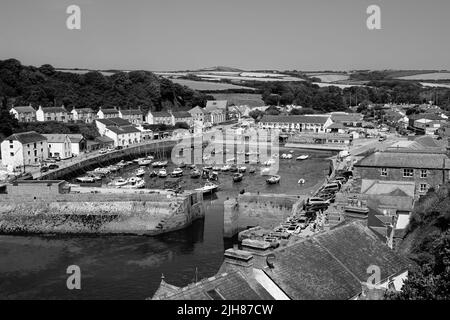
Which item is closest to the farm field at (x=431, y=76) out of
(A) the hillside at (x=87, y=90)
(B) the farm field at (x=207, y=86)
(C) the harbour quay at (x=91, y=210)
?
(B) the farm field at (x=207, y=86)

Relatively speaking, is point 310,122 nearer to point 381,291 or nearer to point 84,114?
point 84,114

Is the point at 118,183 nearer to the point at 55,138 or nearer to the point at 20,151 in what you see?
the point at 20,151

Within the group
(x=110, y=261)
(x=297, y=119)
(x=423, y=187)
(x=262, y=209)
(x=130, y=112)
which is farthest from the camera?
(x=297, y=119)

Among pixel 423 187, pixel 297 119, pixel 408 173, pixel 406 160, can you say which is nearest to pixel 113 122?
pixel 297 119

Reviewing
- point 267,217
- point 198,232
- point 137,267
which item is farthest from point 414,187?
point 137,267

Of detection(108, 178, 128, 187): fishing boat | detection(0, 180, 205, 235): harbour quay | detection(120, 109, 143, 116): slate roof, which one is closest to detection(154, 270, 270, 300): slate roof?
→ detection(0, 180, 205, 235): harbour quay

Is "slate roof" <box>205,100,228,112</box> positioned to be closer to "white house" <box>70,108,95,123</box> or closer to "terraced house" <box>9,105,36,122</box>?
"white house" <box>70,108,95,123</box>
